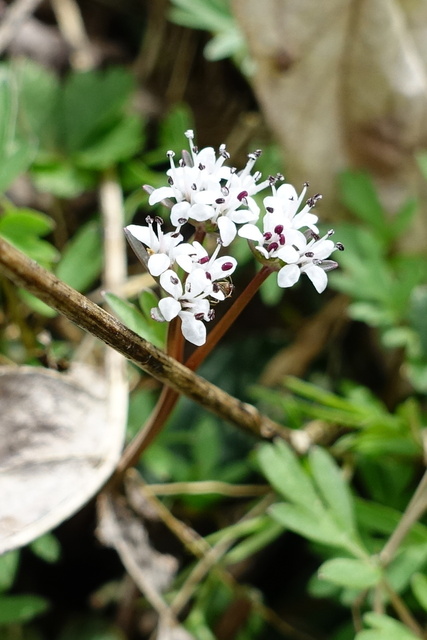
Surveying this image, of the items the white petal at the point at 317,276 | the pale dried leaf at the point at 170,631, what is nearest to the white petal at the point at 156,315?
the white petal at the point at 317,276

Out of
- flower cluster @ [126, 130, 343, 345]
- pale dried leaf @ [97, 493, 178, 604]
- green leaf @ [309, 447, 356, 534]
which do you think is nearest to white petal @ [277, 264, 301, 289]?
flower cluster @ [126, 130, 343, 345]

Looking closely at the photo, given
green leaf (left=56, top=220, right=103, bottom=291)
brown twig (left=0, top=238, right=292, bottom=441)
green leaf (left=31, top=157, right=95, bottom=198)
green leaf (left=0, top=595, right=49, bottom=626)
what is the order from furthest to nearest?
green leaf (left=31, top=157, right=95, bottom=198) → green leaf (left=56, top=220, right=103, bottom=291) → green leaf (left=0, top=595, right=49, bottom=626) → brown twig (left=0, top=238, right=292, bottom=441)

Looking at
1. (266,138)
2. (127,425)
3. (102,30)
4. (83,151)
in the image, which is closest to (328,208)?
(266,138)

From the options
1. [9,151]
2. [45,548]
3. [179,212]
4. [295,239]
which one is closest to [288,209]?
[295,239]

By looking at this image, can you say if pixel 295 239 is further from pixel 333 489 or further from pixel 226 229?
pixel 333 489

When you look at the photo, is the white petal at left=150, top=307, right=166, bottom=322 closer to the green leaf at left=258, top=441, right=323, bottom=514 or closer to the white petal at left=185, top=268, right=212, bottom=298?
the white petal at left=185, top=268, right=212, bottom=298

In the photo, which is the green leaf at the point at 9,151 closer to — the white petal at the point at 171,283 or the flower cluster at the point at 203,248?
the flower cluster at the point at 203,248

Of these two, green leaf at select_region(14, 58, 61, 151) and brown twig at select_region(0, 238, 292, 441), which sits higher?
green leaf at select_region(14, 58, 61, 151)
